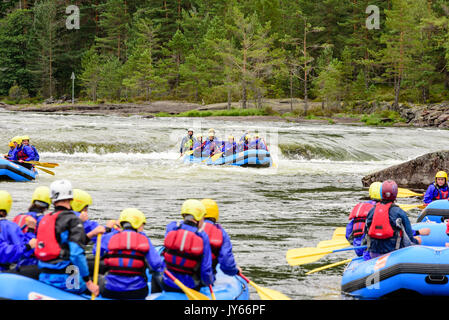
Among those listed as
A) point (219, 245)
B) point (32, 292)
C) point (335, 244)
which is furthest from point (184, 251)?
point (335, 244)

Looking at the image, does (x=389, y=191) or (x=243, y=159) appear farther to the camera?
(x=243, y=159)

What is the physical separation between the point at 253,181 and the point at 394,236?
10.9 metres

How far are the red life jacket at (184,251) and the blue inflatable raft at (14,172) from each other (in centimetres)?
1142

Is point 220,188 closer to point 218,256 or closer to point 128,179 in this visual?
point 128,179

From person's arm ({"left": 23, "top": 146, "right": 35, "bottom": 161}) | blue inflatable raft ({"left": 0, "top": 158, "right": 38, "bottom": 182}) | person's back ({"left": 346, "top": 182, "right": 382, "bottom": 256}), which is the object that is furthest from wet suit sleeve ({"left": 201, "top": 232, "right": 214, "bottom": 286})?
person's arm ({"left": 23, "top": 146, "right": 35, "bottom": 161})

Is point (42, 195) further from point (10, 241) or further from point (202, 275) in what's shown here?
point (202, 275)

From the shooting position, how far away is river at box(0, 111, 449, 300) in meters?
9.50

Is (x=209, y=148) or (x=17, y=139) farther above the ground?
(x=17, y=139)

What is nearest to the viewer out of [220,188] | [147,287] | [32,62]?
[147,287]

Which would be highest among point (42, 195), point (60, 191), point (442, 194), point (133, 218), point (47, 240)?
point (60, 191)

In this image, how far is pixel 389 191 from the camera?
22.4 ft
